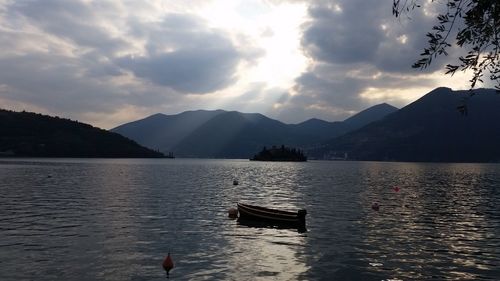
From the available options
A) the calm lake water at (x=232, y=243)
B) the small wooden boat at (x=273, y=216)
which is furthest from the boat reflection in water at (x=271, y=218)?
the calm lake water at (x=232, y=243)

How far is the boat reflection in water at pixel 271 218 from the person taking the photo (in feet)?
151

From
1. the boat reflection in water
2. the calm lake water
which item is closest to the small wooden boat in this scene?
the boat reflection in water

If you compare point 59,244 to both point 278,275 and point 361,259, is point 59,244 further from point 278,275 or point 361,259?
point 361,259

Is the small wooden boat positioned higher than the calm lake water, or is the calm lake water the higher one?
the small wooden boat

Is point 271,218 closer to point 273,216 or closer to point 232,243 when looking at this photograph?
point 273,216

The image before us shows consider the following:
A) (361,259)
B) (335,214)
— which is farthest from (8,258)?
(335,214)

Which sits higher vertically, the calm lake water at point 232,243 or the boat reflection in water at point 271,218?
the boat reflection in water at point 271,218

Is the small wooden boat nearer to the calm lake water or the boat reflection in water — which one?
the boat reflection in water

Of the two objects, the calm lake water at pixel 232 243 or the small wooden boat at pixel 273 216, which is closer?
the calm lake water at pixel 232 243

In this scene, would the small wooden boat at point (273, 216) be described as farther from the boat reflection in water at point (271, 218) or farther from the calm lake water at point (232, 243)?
the calm lake water at point (232, 243)

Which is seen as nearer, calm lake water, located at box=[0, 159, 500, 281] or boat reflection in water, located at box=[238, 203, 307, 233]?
calm lake water, located at box=[0, 159, 500, 281]

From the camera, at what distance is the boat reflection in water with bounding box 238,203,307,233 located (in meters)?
45.9

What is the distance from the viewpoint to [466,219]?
5456cm

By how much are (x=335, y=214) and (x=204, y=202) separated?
867 inches
